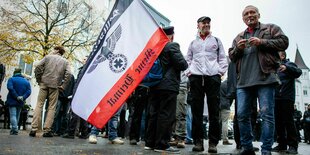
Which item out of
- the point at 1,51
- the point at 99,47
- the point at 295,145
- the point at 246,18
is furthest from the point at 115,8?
the point at 1,51

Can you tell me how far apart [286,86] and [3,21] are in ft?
62.3

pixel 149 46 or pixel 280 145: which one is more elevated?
pixel 149 46

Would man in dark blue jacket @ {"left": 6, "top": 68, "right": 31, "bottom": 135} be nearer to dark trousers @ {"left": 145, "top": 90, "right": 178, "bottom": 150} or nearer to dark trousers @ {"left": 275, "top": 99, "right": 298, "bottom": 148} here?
dark trousers @ {"left": 145, "top": 90, "right": 178, "bottom": 150}

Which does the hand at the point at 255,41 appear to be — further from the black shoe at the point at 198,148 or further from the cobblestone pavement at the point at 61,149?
the black shoe at the point at 198,148

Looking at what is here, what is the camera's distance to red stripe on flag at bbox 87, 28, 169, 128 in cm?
399

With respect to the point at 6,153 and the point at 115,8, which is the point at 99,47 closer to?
the point at 115,8

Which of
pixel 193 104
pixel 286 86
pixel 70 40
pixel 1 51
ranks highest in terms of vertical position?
pixel 70 40

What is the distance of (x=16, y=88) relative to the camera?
829 centimetres

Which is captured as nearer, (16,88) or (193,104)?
(193,104)

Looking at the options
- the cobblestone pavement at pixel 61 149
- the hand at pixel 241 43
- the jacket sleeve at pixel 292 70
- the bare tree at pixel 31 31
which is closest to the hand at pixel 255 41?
the hand at pixel 241 43

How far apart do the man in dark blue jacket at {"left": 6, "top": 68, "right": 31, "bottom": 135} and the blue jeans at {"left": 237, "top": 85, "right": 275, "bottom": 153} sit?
612cm

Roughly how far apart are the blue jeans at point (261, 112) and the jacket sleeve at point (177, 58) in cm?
98

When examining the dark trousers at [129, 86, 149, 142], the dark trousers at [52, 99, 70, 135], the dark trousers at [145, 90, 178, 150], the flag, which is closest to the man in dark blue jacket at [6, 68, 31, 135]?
the dark trousers at [52, 99, 70, 135]

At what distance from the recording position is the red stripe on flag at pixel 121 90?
157 inches
